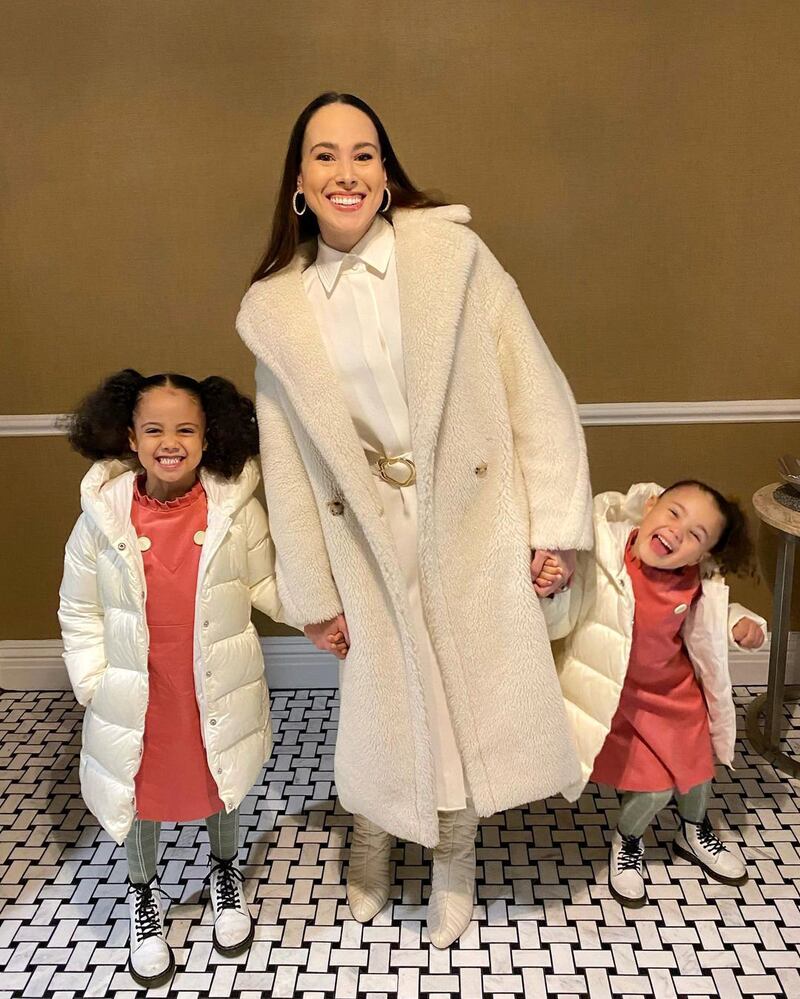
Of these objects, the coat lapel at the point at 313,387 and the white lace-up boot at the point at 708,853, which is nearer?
the coat lapel at the point at 313,387

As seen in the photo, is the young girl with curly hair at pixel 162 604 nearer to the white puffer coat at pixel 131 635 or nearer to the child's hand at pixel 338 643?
the white puffer coat at pixel 131 635

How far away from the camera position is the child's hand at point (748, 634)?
175 cm

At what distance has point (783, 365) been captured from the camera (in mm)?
2447

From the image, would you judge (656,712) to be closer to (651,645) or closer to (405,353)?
(651,645)

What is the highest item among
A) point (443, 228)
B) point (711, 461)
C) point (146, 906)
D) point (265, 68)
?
point (265, 68)

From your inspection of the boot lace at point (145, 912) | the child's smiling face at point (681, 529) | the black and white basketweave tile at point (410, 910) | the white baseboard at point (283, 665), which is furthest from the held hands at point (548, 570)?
the white baseboard at point (283, 665)

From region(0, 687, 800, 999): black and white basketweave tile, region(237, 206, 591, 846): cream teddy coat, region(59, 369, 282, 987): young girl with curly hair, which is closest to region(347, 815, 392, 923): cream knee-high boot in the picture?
region(0, 687, 800, 999): black and white basketweave tile

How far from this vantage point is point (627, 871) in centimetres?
192

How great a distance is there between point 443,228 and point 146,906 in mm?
1419

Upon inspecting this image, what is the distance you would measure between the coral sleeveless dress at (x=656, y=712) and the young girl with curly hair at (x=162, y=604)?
74 centimetres

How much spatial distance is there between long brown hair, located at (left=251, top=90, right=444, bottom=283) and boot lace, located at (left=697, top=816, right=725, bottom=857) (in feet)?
4.67

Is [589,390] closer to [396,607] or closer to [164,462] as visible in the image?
[396,607]

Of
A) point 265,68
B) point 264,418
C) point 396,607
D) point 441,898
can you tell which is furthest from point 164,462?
point 265,68

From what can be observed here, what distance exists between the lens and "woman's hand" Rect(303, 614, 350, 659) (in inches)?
67.1
